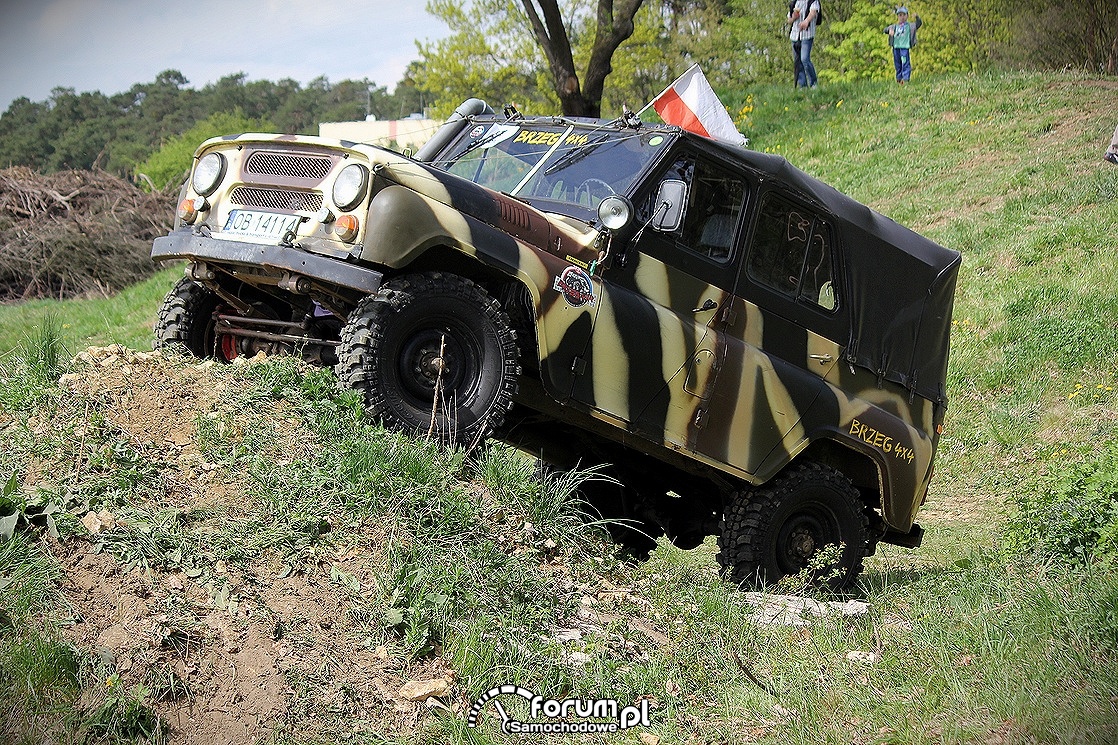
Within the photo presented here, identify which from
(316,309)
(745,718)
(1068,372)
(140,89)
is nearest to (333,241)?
(316,309)

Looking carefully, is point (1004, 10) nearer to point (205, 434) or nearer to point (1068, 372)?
point (1068, 372)

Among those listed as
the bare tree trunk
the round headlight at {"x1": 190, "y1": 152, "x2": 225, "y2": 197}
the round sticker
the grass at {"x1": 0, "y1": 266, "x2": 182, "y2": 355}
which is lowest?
the grass at {"x1": 0, "y1": 266, "x2": 182, "y2": 355}

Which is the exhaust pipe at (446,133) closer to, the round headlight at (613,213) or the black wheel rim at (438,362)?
the round headlight at (613,213)

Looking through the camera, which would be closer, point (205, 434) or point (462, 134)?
point (205, 434)

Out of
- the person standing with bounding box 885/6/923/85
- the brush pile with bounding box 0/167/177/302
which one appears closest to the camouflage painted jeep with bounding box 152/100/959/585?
the person standing with bounding box 885/6/923/85

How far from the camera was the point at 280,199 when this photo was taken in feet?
18.3

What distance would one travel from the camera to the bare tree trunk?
19.2 meters

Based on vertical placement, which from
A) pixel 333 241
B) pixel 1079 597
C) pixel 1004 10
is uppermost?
pixel 1004 10

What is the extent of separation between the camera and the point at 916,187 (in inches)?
674

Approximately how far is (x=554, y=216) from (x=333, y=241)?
47.7 inches

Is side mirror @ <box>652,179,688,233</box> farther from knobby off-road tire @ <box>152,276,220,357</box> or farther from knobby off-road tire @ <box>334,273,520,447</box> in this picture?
knobby off-road tire @ <box>152,276,220,357</box>

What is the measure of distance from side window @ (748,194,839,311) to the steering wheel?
3.03 feet

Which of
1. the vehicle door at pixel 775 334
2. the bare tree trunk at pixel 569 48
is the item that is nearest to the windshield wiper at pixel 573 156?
the vehicle door at pixel 775 334

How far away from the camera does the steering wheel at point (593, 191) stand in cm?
604
